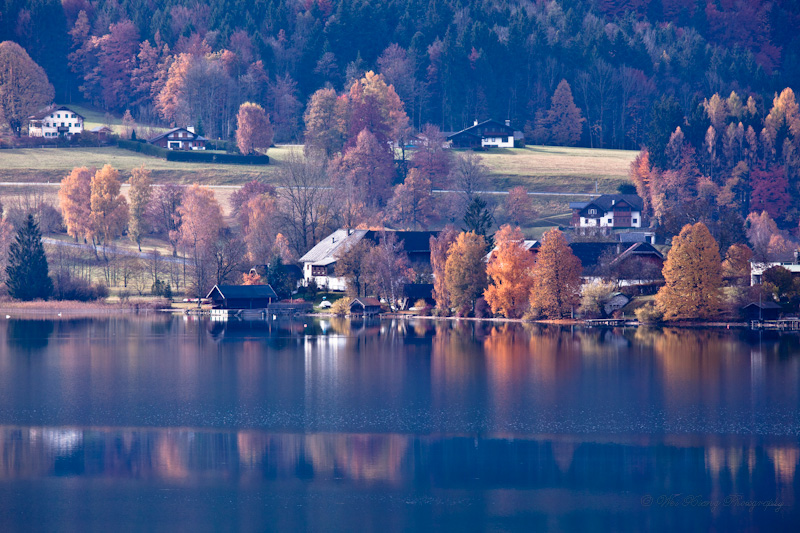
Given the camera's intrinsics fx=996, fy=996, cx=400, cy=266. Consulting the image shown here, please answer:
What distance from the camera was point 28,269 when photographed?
7938 centimetres

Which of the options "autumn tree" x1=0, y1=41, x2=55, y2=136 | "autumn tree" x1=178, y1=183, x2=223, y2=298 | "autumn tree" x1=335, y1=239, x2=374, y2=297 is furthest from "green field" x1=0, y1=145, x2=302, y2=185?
"autumn tree" x1=335, y1=239, x2=374, y2=297

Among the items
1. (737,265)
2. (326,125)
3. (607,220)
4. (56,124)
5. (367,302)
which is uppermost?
(56,124)

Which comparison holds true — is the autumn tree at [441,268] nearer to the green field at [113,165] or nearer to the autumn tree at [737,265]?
the autumn tree at [737,265]

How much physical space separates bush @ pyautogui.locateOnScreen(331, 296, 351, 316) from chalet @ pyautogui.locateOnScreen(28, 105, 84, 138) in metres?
63.5

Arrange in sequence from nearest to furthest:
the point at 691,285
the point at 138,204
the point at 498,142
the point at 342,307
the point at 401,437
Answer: the point at 401,437 → the point at 691,285 → the point at 342,307 → the point at 138,204 → the point at 498,142

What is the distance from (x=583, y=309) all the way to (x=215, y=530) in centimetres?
5017

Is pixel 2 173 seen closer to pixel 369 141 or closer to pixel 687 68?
pixel 369 141

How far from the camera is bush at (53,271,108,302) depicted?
267ft

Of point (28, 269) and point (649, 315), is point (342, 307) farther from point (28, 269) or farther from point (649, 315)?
point (28, 269)

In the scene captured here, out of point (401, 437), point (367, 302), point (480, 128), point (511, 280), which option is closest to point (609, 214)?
point (511, 280)

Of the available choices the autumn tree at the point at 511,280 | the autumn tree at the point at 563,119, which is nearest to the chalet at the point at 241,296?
the autumn tree at the point at 511,280

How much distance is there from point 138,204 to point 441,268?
1422 inches

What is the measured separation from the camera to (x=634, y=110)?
488 feet

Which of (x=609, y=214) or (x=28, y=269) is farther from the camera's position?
(x=609, y=214)
